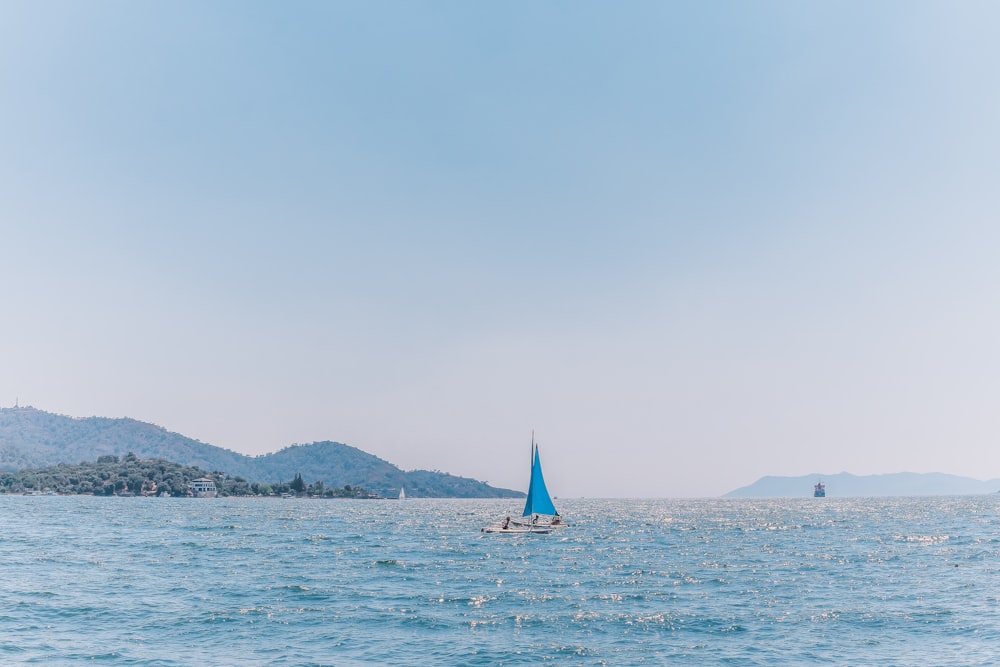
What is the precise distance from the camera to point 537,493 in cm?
11894

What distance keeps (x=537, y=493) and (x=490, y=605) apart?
70.7 meters

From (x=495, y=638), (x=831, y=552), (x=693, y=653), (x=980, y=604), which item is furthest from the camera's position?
(x=831, y=552)

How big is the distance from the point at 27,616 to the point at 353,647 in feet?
71.2

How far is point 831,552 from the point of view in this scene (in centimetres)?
8556

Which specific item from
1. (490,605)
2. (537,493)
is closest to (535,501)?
(537,493)

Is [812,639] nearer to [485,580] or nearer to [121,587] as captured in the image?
[485,580]

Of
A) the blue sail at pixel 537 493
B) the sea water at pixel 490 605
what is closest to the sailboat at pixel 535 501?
the blue sail at pixel 537 493

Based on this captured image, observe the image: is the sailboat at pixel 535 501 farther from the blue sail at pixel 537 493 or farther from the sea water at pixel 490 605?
→ the sea water at pixel 490 605

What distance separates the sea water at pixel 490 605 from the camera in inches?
1431

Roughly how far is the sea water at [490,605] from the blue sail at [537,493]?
1087 inches

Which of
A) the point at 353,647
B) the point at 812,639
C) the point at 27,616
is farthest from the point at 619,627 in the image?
the point at 27,616

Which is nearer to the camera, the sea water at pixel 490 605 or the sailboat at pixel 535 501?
the sea water at pixel 490 605

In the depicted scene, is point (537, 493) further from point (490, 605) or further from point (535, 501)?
point (490, 605)

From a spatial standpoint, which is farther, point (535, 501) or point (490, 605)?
point (535, 501)
